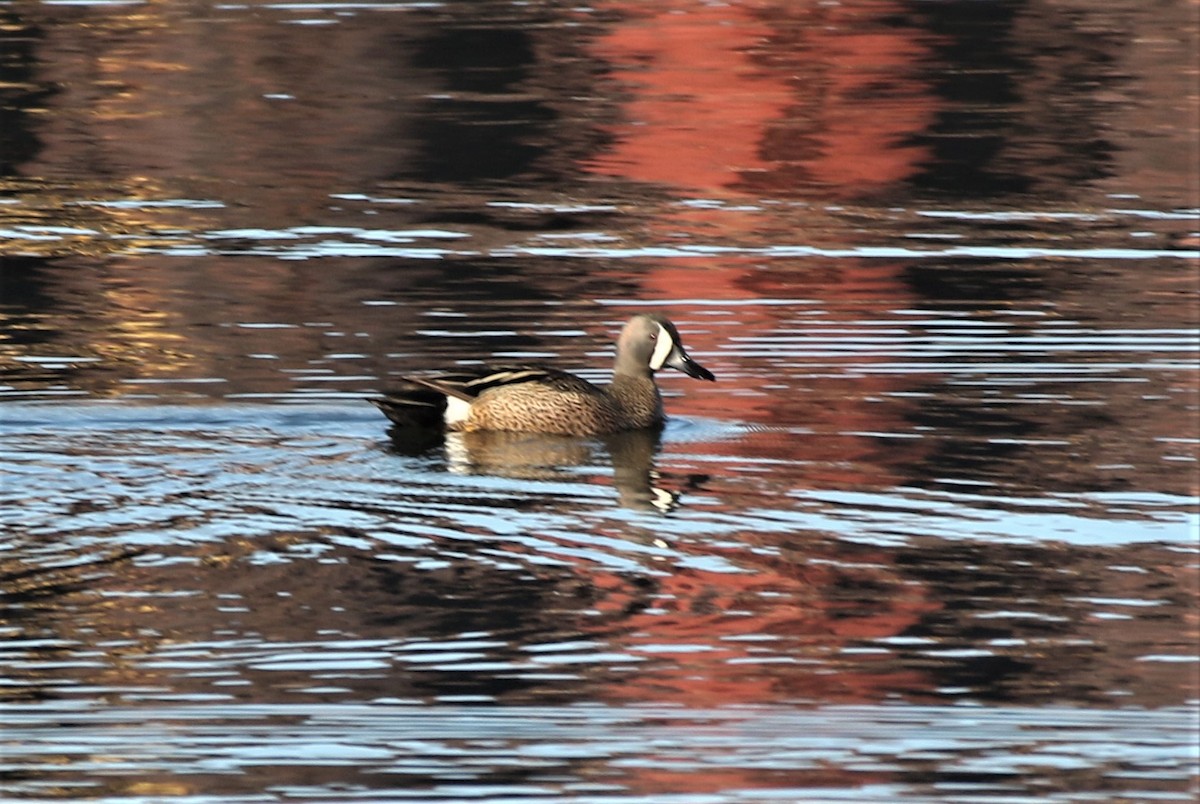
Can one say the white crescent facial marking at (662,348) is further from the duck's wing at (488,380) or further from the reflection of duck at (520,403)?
the duck's wing at (488,380)

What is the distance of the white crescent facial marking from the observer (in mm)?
11672

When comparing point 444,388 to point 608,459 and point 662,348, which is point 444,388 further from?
point 662,348

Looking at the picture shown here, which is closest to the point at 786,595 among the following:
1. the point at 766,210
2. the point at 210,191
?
the point at 766,210

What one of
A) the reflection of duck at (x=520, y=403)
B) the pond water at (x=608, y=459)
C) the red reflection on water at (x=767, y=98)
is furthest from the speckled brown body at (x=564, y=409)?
the red reflection on water at (x=767, y=98)

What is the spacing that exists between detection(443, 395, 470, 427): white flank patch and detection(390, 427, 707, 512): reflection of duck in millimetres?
69

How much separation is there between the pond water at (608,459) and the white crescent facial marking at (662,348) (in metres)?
0.33

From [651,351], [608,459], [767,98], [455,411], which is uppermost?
[651,351]

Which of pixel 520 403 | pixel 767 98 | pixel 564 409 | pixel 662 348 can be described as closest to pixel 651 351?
pixel 662 348

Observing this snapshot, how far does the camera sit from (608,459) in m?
10.9

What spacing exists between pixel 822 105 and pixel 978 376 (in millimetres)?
11561

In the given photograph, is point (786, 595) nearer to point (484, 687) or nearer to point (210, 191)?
point (484, 687)

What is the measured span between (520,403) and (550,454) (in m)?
0.30

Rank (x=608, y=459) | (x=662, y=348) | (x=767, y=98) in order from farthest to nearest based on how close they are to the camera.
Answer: (x=767, y=98), (x=662, y=348), (x=608, y=459)

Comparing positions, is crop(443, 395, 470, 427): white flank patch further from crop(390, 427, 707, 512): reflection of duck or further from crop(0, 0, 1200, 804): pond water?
crop(0, 0, 1200, 804): pond water
